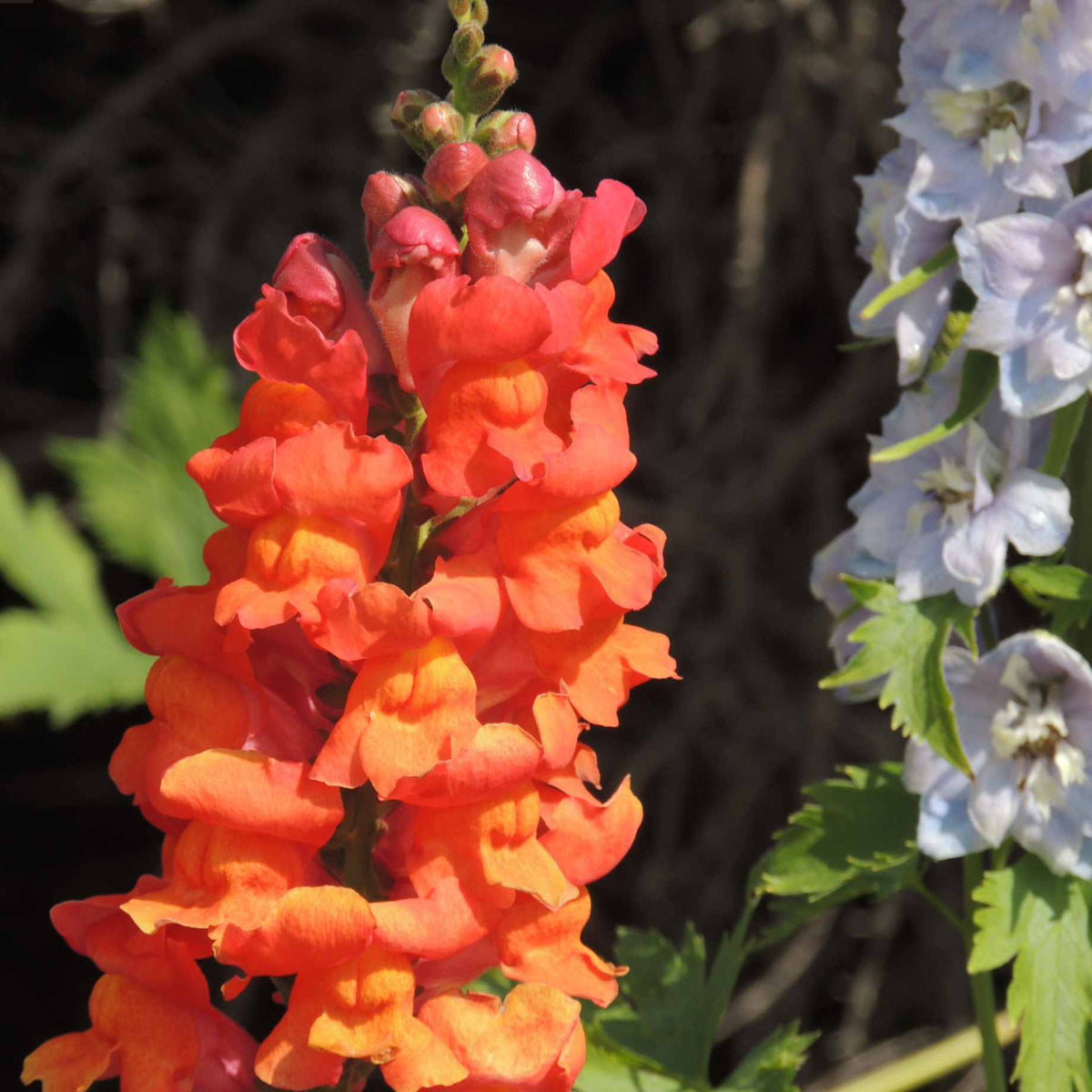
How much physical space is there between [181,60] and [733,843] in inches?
48.1

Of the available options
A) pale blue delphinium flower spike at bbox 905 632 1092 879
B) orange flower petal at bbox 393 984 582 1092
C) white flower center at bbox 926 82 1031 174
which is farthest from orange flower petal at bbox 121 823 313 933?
white flower center at bbox 926 82 1031 174

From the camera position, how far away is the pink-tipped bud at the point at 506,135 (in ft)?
2.28

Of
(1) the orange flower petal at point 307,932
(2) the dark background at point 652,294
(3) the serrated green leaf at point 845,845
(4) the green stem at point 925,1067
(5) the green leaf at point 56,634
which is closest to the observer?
(1) the orange flower petal at point 307,932

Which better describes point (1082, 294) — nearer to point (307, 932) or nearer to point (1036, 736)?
point (1036, 736)

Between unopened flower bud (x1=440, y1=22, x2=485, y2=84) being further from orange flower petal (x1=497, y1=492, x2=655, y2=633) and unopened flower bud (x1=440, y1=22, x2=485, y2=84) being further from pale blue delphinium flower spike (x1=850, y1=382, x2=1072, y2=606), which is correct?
pale blue delphinium flower spike (x1=850, y1=382, x2=1072, y2=606)

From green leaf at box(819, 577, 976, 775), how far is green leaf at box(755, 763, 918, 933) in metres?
0.12

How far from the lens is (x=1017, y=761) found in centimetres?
93

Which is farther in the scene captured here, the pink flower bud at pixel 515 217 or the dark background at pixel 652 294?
the dark background at pixel 652 294

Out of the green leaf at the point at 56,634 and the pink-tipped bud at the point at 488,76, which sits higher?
the pink-tipped bud at the point at 488,76

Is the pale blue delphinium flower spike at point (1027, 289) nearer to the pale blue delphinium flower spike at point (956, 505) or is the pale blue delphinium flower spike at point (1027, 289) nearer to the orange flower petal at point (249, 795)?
the pale blue delphinium flower spike at point (956, 505)

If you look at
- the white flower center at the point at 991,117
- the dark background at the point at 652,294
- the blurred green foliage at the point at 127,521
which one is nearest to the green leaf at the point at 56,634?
the blurred green foliage at the point at 127,521

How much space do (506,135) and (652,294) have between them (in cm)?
139

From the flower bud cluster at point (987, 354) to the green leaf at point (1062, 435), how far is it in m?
0.01

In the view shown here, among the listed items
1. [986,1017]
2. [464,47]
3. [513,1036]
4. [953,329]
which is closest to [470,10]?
[464,47]
